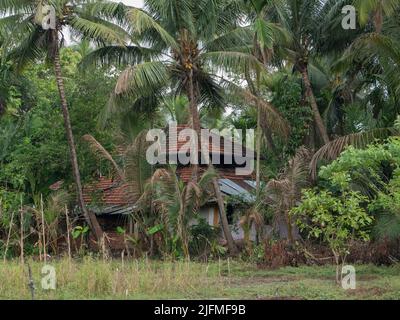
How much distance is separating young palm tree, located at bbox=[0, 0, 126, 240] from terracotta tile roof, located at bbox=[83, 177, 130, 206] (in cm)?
168

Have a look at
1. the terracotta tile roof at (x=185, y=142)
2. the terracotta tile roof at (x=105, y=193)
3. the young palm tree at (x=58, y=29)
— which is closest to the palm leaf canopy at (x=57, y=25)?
the young palm tree at (x=58, y=29)

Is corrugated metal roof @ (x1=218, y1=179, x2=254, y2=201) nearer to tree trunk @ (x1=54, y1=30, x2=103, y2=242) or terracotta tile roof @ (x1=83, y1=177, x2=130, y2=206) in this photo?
terracotta tile roof @ (x1=83, y1=177, x2=130, y2=206)

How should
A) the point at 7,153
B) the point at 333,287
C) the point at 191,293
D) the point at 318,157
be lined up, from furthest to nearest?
the point at 7,153 → the point at 318,157 → the point at 333,287 → the point at 191,293

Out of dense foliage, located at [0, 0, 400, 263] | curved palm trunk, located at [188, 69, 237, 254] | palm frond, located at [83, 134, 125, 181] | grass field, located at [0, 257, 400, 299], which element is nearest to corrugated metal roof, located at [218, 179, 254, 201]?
dense foliage, located at [0, 0, 400, 263]

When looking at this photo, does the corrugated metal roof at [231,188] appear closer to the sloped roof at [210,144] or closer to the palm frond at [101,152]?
the sloped roof at [210,144]

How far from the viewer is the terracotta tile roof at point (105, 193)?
23.3 metres

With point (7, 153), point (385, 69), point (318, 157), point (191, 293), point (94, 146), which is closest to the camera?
point (191, 293)

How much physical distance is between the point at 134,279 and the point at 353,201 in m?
4.82

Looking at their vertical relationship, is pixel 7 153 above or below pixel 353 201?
above

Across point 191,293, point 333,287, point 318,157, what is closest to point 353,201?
point 333,287

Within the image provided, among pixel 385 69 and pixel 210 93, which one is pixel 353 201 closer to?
pixel 385 69

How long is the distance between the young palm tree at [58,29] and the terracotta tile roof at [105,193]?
1683 millimetres

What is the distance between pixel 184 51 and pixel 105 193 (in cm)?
702

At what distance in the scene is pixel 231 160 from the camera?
2653 cm
